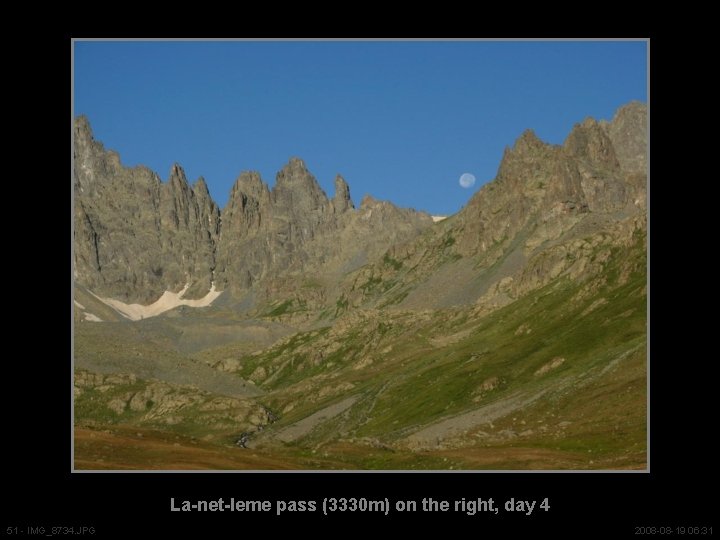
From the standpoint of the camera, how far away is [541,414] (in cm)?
16475
